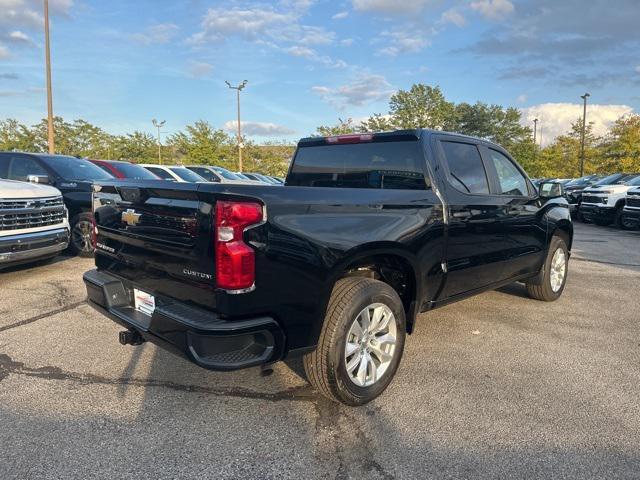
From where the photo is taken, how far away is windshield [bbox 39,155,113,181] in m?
8.17

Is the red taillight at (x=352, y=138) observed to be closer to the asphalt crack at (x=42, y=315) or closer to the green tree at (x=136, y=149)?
the asphalt crack at (x=42, y=315)

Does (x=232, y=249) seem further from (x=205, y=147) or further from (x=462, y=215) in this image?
(x=205, y=147)

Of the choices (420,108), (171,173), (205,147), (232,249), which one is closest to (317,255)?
(232,249)

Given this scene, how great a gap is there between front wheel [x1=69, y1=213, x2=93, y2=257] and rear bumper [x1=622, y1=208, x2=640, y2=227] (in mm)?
13149

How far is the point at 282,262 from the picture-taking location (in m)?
2.62

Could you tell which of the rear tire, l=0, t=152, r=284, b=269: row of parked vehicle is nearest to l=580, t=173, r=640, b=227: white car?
the rear tire

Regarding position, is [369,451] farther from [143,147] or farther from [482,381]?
[143,147]

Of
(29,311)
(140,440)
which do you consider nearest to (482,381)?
(140,440)

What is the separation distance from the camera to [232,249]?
2479 mm

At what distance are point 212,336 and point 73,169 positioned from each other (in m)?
7.24

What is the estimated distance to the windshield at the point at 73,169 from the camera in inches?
322

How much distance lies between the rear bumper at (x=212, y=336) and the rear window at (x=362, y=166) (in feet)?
5.94

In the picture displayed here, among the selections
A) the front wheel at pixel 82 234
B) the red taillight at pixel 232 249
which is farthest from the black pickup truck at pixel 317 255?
the front wheel at pixel 82 234

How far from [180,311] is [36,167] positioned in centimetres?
700
